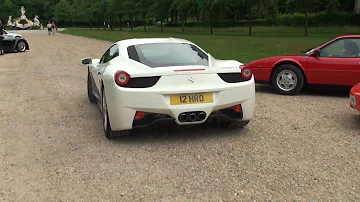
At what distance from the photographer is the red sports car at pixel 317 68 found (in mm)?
7531

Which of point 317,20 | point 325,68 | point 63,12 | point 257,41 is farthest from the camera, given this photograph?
point 63,12

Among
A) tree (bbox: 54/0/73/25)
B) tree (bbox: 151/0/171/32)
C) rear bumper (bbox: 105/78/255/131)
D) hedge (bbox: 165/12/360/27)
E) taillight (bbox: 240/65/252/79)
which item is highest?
tree (bbox: 54/0/73/25)

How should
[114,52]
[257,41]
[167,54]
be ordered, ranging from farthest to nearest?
[257,41] < [114,52] < [167,54]

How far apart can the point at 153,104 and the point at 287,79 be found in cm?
447

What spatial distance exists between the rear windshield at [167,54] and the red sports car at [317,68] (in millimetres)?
3153

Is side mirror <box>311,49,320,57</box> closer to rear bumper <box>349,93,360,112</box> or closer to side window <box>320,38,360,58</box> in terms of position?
side window <box>320,38,360,58</box>

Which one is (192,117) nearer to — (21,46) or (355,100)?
(355,100)

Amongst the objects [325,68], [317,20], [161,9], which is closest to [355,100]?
[325,68]

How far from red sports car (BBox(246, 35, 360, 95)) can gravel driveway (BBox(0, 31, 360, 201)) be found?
3.44 feet

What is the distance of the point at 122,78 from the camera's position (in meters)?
4.50

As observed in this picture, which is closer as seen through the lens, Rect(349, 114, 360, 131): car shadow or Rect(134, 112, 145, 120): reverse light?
Rect(134, 112, 145, 120): reverse light

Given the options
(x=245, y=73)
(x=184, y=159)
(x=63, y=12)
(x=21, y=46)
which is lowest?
(x=184, y=159)

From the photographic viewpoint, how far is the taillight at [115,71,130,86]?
450cm

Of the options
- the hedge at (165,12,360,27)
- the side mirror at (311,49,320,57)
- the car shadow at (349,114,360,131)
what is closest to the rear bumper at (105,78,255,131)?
the car shadow at (349,114,360,131)
